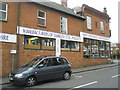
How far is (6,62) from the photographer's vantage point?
12.0 metres

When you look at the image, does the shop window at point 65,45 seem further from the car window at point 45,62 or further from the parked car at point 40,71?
the car window at point 45,62

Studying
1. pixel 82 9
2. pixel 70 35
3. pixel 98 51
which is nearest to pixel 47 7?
pixel 70 35

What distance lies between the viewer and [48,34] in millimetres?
15391

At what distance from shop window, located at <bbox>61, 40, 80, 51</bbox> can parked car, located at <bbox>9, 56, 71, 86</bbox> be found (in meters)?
6.18

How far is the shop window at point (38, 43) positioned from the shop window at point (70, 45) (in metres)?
1.56

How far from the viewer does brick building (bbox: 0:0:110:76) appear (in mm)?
12398

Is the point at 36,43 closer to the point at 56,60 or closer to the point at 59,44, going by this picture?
the point at 59,44

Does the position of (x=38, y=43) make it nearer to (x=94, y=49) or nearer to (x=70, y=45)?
(x=70, y=45)

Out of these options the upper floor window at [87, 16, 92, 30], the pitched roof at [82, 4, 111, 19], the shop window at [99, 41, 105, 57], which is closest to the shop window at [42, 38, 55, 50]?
the upper floor window at [87, 16, 92, 30]

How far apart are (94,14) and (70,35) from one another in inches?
267

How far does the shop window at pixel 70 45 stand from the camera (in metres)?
17.2

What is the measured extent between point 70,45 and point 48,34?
385cm

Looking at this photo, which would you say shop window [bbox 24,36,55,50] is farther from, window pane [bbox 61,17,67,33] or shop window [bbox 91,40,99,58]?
shop window [bbox 91,40,99,58]

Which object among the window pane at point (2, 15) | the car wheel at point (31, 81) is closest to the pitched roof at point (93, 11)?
the window pane at point (2, 15)
